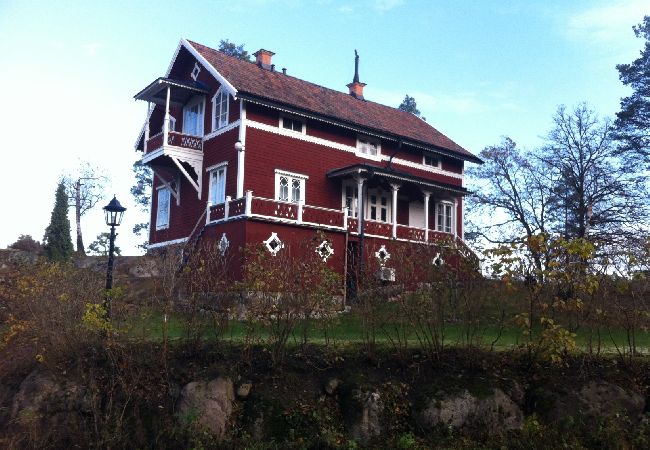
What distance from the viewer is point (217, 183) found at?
86.9ft

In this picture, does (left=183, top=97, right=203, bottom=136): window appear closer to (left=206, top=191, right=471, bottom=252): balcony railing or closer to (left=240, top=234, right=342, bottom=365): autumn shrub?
(left=206, top=191, right=471, bottom=252): balcony railing

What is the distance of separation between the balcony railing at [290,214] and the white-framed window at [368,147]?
363 centimetres

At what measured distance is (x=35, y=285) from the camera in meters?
15.2

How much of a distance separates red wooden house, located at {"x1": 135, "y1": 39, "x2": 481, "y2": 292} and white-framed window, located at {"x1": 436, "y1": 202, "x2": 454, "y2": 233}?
5cm

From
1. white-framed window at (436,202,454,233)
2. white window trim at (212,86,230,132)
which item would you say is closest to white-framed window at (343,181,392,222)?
white-framed window at (436,202,454,233)

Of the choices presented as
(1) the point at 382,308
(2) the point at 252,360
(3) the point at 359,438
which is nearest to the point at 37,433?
(2) the point at 252,360

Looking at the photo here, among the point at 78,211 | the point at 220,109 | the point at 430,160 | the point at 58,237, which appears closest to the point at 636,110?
the point at 430,160

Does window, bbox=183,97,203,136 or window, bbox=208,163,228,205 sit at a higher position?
window, bbox=183,97,203,136

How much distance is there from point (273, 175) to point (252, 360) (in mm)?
14097

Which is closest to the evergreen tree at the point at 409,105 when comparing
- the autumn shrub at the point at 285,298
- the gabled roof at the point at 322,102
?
the gabled roof at the point at 322,102

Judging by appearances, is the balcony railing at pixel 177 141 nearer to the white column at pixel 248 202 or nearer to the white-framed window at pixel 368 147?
the white column at pixel 248 202

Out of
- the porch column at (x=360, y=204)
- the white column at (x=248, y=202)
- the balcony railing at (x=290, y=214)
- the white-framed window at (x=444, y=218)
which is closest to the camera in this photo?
the white column at (x=248, y=202)

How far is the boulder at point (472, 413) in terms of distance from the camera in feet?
36.5

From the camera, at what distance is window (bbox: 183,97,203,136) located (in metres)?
28.1
